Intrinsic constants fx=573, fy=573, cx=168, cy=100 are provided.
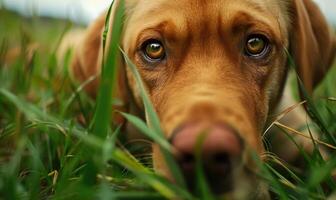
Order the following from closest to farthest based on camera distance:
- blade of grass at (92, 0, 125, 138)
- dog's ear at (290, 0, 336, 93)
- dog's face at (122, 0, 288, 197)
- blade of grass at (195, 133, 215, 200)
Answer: blade of grass at (195, 133, 215, 200) < blade of grass at (92, 0, 125, 138) < dog's face at (122, 0, 288, 197) < dog's ear at (290, 0, 336, 93)

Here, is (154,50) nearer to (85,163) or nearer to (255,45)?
(255,45)

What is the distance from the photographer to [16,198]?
2.09 meters

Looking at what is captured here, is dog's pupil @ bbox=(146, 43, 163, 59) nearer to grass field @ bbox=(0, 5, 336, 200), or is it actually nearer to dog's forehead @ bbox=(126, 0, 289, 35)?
dog's forehead @ bbox=(126, 0, 289, 35)

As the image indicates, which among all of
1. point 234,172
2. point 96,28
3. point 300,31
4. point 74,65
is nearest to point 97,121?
point 234,172

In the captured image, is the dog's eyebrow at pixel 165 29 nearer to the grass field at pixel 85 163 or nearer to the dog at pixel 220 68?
the dog at pixel 220 68

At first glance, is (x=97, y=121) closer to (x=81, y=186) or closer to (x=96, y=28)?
(x=81, y=186)

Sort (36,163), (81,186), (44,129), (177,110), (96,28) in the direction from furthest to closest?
(96,28) < (44,129) < (177,110) < (36,163) < (81,186)

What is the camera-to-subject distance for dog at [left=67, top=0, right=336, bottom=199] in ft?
7.09

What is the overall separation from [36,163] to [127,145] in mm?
1453

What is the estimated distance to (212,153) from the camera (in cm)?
208

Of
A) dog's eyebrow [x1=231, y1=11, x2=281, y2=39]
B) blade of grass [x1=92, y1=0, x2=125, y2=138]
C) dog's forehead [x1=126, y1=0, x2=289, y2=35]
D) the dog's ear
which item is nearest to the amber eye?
dog's forehead [x1=126, y1=0, x2=289, y2=35]

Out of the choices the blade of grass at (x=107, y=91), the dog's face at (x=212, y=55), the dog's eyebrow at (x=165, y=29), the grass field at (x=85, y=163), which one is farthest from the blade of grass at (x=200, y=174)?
the dog's eyebrow at (x=165, y=29)

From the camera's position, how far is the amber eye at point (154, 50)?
332cm

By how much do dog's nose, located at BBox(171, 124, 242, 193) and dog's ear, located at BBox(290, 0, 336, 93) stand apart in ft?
5.77
